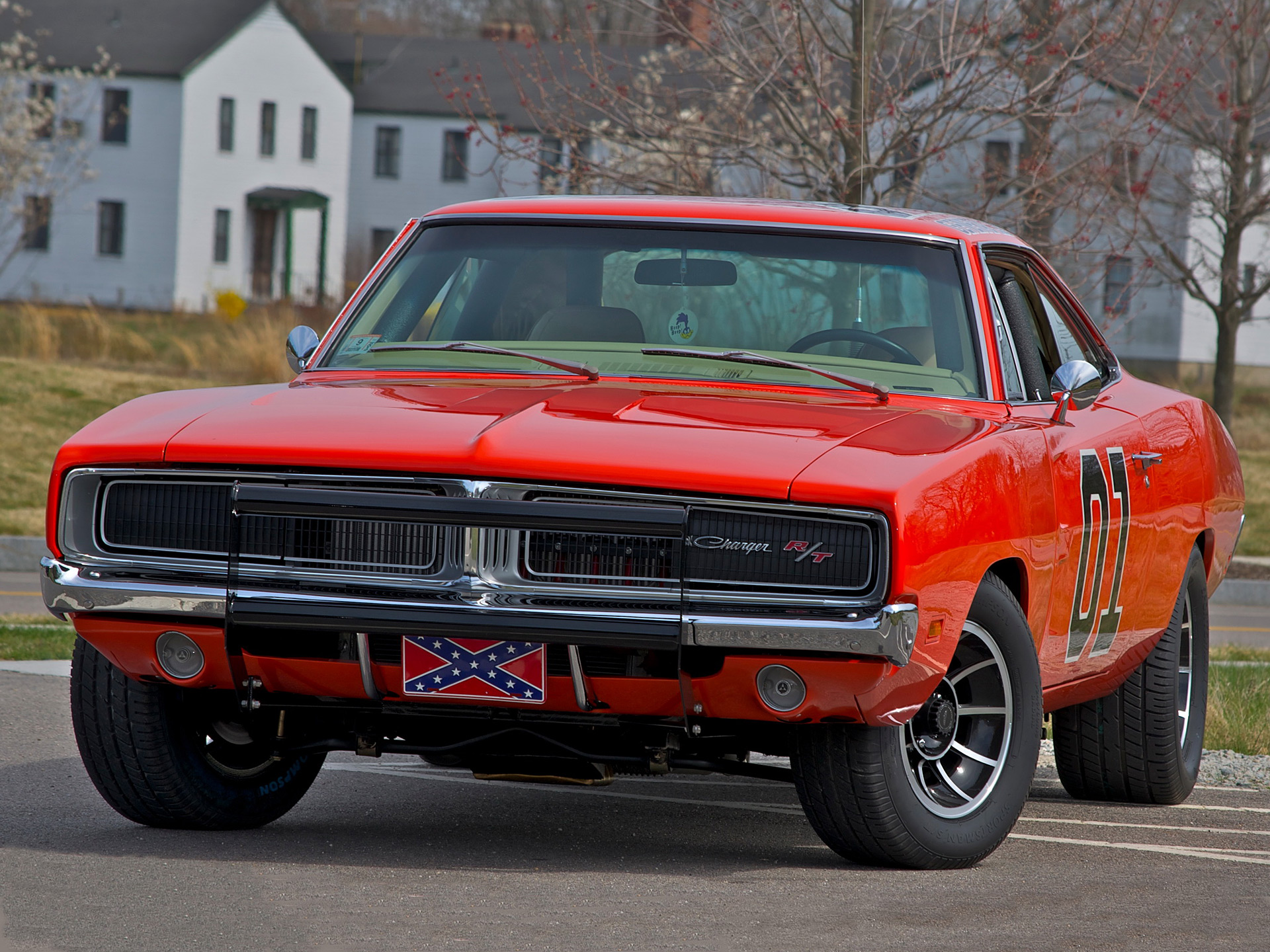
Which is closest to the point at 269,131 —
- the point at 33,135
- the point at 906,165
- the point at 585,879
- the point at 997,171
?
the point at 33,135

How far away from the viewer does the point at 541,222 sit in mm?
6055

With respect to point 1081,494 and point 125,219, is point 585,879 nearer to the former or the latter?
point 1081,494

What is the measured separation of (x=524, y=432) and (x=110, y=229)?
53.9 meters

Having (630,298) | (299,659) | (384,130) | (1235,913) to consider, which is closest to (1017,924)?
(1235,913)

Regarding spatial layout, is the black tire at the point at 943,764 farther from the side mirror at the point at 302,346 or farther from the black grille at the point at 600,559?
the side mirror at the point at 302,346

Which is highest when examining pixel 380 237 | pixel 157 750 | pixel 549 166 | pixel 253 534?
pixel 380 237

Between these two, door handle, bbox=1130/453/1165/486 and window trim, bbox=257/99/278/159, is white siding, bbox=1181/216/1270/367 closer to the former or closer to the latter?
window trim, bbox=257/99/278/159

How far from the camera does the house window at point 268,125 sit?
57.6 metres

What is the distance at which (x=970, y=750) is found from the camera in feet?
16.4

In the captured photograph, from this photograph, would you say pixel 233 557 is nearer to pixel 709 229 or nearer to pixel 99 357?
pixel 709 229

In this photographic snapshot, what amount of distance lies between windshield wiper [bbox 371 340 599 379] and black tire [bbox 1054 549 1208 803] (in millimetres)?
2186

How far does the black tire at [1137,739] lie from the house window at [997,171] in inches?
245

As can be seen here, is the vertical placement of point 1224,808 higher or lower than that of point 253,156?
lower

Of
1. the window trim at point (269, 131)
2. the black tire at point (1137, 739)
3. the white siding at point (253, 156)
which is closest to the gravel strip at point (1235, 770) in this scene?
the black tire at point (1137, 739)
